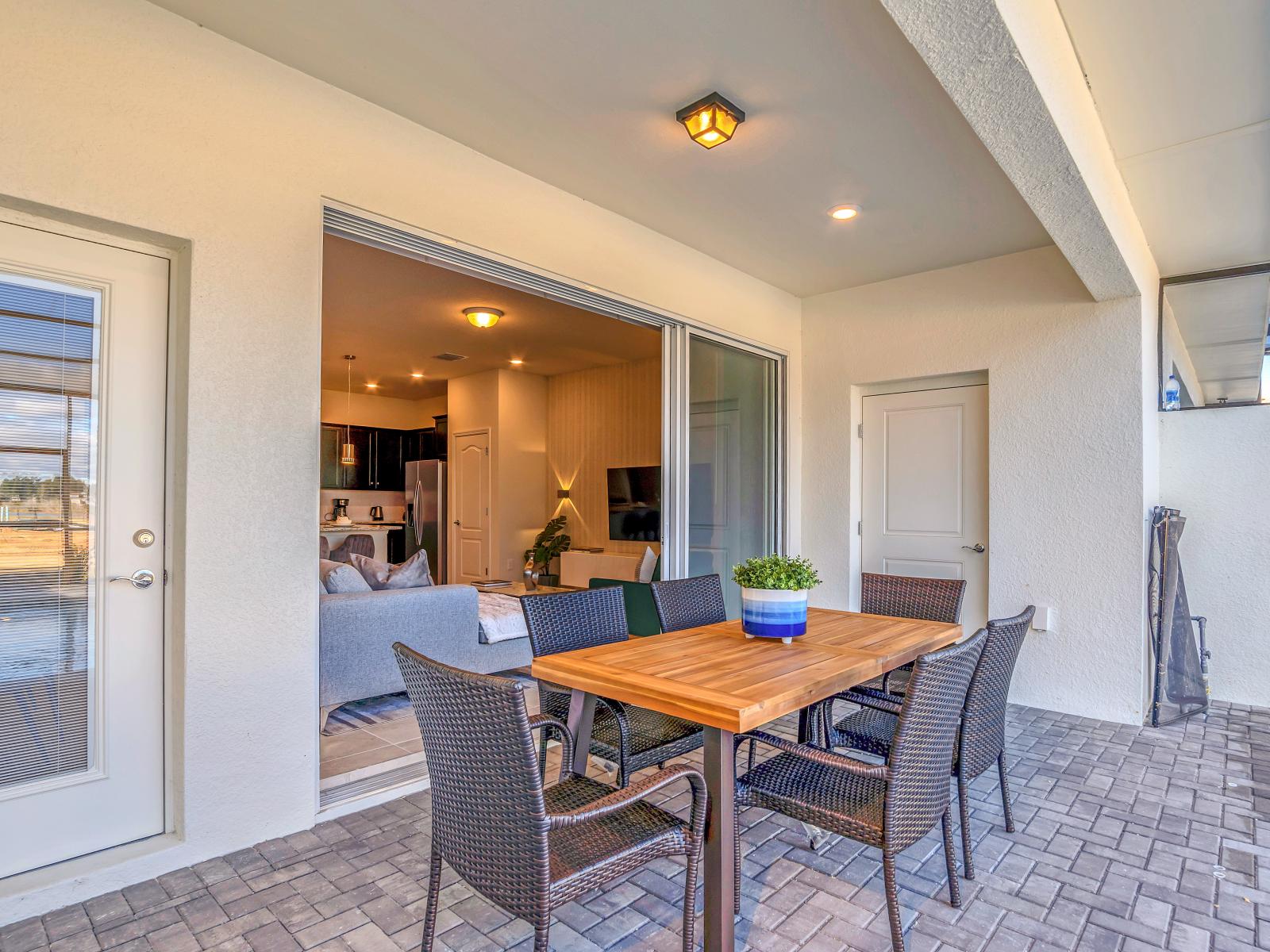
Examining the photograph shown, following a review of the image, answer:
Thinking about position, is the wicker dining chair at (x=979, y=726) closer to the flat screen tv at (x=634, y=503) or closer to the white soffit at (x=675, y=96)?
the white soffit at (x=675, y=96)

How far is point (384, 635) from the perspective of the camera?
3584 millimetres

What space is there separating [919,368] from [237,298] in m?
3.98

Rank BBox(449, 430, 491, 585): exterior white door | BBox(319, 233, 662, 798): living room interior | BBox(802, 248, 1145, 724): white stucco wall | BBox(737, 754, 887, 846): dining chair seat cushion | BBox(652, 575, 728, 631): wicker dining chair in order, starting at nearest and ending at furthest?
BBox(737, 754, 887, 846): dining chair seat cushion
BBox(652, 575, 728, 631): wicker dining chair
BBox(319, 233, 662, 798): living room interior
BBox(802, 248, 1145, 724): white stucco wall
BBox(449, 430, 491, 585): exterior white door

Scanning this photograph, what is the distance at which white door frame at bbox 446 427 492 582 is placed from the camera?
7959 millimetres

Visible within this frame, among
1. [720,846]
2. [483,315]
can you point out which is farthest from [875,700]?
[483,315]


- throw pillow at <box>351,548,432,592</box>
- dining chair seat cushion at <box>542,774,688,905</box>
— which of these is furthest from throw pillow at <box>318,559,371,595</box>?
dining chair seat cushion at <box>542,774,688,905</box>

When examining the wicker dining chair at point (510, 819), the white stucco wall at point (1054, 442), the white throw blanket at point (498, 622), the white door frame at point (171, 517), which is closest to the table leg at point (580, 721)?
the wicker dining chair at point (510, 819)

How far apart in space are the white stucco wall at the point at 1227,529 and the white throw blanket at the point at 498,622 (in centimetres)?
416

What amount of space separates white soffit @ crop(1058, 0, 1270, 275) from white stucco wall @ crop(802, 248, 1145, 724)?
0.61 metres

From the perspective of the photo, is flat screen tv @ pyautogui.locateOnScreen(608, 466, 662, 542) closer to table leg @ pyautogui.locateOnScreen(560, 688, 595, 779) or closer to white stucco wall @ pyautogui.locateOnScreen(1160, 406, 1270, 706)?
white stucco wall @ pyautogui.locateOnScreen(1160, 406, 1270, 706)

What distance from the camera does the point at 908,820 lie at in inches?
68.1

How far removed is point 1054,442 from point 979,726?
2512mm

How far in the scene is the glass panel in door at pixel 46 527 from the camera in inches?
80.0

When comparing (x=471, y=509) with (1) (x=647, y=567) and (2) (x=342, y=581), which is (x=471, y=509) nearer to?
(1) (x=647, y=567)
